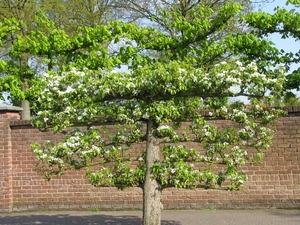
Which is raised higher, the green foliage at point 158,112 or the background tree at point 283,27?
the background tree at point 283,27

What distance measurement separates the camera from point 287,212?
11.3 m

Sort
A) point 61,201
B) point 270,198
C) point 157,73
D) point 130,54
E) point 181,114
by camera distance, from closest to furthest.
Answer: point 157,73
point 181,114
point 130,54
point 270,198
point 61,201

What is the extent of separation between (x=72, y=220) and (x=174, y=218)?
7.06 feet

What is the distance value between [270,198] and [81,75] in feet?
19.6

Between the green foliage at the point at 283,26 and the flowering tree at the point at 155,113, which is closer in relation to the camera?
the flowering tree at the point at 155,113

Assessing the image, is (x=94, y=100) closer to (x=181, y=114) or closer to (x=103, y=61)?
(x=181, y=114)

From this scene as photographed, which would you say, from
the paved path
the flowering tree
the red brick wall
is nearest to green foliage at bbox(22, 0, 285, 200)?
the flowering tree

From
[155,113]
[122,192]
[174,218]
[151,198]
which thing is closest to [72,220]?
[122,192]

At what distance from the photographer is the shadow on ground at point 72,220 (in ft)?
35.5

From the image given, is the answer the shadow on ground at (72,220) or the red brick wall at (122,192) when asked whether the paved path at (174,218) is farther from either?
the red brick wall at (122,192)

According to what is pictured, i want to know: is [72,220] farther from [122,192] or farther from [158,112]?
[158,112]

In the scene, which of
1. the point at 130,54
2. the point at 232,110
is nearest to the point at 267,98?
the point at 232,110

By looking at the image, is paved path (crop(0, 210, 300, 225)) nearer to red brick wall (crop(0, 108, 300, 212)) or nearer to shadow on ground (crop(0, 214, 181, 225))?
shadow on ground (crop(0, 214, 181, 225))

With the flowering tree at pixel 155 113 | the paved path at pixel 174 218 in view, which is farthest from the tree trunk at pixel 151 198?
the paved path at pixel 174 218
